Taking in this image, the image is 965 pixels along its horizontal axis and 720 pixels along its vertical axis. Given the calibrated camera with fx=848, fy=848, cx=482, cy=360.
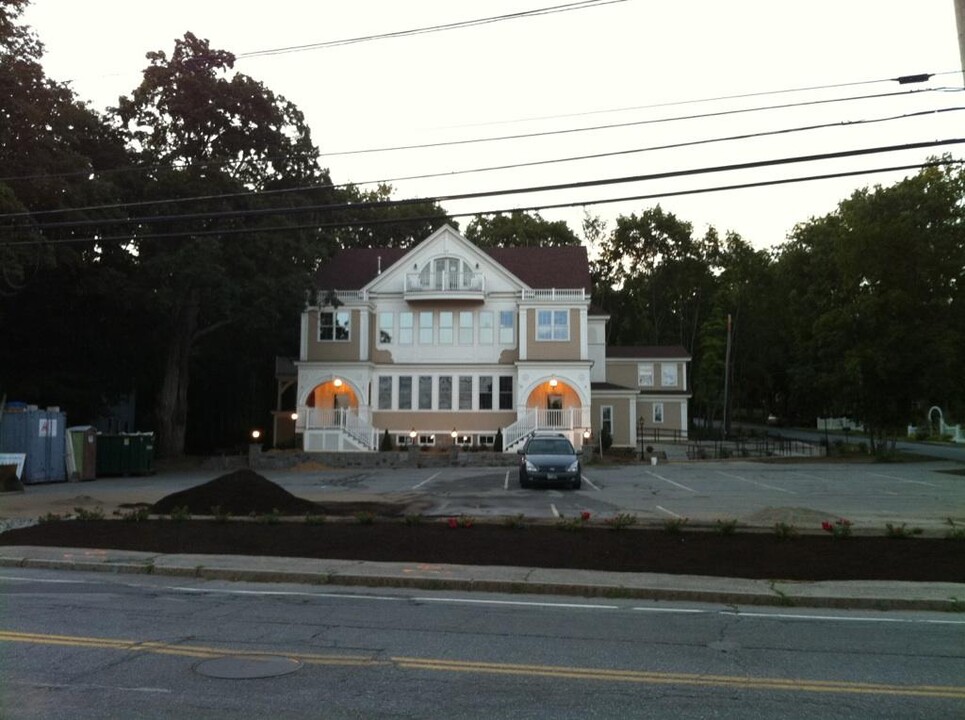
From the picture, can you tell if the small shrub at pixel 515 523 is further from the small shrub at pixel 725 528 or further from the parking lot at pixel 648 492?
the small shrub at pixel 725 528

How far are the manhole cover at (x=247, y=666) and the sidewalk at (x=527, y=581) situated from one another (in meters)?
4.28

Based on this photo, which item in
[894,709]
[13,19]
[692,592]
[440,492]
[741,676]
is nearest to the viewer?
[894,709]

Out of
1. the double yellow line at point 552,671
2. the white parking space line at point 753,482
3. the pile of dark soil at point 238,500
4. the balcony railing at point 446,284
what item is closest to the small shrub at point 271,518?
the pile of dark soil at point 238,500

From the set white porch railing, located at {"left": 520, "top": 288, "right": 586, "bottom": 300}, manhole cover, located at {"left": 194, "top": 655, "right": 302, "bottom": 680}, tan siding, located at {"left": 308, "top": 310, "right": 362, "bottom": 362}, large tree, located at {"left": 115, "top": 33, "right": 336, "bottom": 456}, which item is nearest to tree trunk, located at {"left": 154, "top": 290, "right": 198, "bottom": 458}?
large tree, located at {"left": 115, "top": 33, "right": 336, "bottom": 456}

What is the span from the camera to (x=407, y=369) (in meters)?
44.9

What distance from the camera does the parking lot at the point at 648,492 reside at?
1944cm

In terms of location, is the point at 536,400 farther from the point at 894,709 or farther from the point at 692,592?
the point at 894,709

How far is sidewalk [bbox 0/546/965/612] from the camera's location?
10516 millimetres

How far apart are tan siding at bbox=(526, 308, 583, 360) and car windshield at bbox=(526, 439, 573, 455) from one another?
52.9 ft

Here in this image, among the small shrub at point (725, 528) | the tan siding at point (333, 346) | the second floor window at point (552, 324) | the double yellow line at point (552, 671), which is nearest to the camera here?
the double yellow line at point (552, 671)

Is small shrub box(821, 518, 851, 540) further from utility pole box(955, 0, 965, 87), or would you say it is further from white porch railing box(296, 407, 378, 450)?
white porch railing box(296, 407, 378, 450)

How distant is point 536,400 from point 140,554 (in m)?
33.2

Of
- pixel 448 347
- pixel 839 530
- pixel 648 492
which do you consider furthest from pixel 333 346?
pixel 839 530

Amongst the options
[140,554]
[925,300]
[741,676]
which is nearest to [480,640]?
[741,676]
